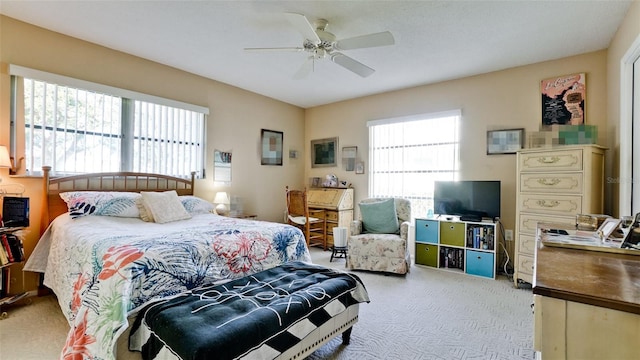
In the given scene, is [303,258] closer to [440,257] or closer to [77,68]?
[440,257]

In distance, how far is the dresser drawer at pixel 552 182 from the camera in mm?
2941

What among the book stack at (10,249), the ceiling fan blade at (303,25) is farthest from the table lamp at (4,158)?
the ceiling fan blade at (303,25)

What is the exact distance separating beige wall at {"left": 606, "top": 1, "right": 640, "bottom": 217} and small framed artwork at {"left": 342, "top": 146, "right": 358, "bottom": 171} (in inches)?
128

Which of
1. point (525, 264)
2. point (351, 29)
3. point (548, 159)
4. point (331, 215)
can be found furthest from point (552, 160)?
point (331, 215)

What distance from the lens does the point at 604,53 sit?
3273 millimetres

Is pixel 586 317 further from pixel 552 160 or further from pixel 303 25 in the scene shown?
pixel 552 160

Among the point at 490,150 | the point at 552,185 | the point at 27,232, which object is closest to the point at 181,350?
the point at 27,232

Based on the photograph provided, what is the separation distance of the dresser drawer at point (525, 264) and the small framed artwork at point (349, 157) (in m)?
2.82

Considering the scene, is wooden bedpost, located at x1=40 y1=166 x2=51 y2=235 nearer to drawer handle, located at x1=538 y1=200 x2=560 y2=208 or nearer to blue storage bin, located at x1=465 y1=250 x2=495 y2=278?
blue storage bin, located at x1=465 y1=250 x2=495 y2=278

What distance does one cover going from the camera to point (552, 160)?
3092mm

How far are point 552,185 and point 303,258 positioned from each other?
2.66 meters

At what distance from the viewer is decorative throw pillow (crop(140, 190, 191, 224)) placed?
301 cm

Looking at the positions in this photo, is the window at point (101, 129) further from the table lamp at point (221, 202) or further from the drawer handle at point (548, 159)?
the drawer handle at point (548, 159)

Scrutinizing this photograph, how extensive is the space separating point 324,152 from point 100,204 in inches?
144
